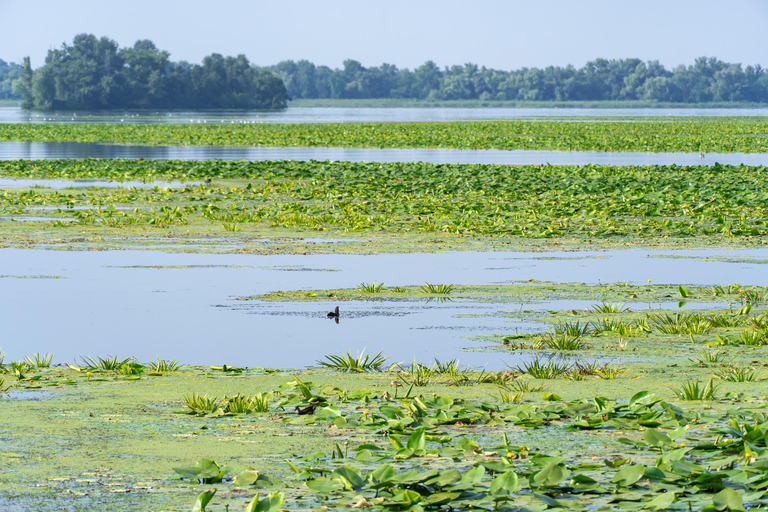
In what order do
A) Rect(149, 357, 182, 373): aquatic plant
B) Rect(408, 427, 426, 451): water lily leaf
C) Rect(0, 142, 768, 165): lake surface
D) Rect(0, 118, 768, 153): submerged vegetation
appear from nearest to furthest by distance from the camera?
1. Rect(408, 427, 426, 451): water lily leaf
2. Rect(149, 357, 182, 373): aquatic plant
3. Rect(0, 142, 768, 165): lake surface
4. Rect(0, 118, 768, 153): submerged vegetation

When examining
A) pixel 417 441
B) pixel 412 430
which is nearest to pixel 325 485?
pixel 417 441

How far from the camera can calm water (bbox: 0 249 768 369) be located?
412 inches

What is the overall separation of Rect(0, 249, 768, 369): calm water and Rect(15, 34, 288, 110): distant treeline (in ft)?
524

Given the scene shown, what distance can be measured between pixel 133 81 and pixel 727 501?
176 metres

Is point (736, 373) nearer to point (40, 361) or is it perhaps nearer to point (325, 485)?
point (325, 485)

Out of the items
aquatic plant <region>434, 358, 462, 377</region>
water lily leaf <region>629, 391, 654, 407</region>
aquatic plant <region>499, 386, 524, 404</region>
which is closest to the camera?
water lily leaf <region>629, 391, 654, 407</region>

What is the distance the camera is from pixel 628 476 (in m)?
5.70

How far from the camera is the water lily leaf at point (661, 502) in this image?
5.31m

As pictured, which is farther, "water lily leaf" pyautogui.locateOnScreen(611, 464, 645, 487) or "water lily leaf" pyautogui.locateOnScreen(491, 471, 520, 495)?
"water lily leaf" pyautogui.locateOnScreen(611, 464, 645, 487)

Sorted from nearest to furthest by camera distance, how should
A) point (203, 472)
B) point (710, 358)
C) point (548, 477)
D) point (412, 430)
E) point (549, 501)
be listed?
point (549, 501), point (548, 477), point (203, 472), point (412, 430), point (710, 358)

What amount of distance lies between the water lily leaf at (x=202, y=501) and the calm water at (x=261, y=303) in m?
4.31

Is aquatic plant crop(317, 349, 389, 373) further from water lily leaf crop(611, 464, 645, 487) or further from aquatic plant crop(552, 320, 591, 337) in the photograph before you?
water lily leaf crop(611, 464, 645, 487)

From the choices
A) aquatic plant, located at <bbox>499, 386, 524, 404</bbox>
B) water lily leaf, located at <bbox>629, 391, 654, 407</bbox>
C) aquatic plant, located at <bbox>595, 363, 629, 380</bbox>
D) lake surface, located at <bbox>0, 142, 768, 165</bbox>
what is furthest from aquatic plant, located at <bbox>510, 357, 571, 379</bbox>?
lake surface, located at <bbox>0, 142, 768, 165</bbox>

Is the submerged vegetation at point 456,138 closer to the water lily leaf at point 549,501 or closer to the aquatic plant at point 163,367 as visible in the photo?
the aquatic plant at point 163,367
